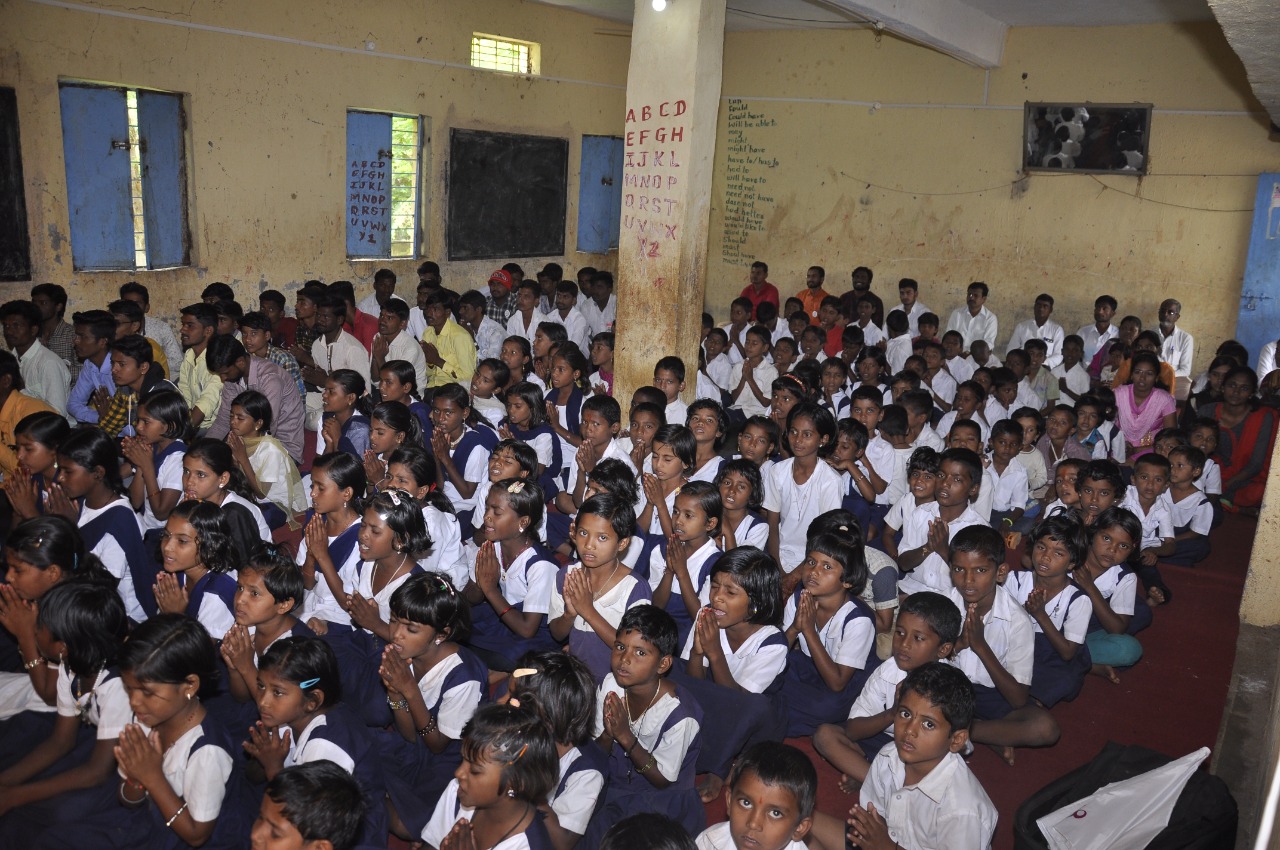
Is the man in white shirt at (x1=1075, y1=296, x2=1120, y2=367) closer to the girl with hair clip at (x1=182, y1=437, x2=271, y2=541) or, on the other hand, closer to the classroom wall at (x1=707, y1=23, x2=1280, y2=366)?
the classroom wall at (x1=707, y1=23, x2=1280, y2=366)

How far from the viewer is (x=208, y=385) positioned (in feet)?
18.0

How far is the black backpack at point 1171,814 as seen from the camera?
104 inches

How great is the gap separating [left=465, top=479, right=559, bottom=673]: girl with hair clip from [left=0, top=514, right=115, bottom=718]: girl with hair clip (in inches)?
50.1

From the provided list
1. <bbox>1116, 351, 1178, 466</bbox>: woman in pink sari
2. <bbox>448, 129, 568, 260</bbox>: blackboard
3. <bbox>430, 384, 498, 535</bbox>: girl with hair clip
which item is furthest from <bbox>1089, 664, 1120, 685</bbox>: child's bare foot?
<bbox>448, 129, 568, 260</bbox>: blackboard

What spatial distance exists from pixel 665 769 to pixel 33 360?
4.43 m

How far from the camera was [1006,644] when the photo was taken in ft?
11.9

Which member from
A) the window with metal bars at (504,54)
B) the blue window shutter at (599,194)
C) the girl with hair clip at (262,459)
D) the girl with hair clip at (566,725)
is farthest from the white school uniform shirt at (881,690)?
the blue window shutter at (599,194)

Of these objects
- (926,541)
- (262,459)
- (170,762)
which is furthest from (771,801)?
(262,459)

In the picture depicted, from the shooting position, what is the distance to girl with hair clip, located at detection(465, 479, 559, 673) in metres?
3.68

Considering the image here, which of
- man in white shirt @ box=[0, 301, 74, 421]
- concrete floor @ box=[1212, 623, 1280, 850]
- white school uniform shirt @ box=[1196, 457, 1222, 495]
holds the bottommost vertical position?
concrete floor @ box=[1212, 623, 1280, 850]

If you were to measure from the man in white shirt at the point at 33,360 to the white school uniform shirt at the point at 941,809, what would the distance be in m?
4.81

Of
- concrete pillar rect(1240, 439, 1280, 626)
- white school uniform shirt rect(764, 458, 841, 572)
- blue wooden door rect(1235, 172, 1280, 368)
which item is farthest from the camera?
blue wooden door rect(1235, 172, 1280, 368)

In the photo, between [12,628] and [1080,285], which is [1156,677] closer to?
[12,628]

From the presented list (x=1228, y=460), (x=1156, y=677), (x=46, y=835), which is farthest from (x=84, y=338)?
(x=1228, y=460)
